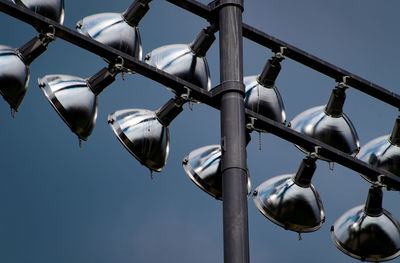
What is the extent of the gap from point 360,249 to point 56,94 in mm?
4159

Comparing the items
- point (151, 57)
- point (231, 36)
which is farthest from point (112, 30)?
point (231, 36)

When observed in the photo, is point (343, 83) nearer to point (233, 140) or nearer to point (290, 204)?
point (290, 204)

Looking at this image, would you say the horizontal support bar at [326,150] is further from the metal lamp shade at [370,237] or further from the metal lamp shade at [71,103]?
the metal lamp shade at [71,103]

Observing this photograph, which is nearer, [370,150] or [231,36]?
[231,36]

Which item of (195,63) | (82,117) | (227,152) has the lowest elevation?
(227,152)

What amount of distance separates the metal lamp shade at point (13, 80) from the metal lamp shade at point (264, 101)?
2.42 m

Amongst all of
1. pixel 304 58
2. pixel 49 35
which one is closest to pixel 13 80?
pixel 49 35

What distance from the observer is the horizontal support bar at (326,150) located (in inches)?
406

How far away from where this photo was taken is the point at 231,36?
33.3 ft

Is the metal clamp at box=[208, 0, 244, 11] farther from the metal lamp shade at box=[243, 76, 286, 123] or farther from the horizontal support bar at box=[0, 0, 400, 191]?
the metal lamp shade at box=[243, 76, 286, 123]

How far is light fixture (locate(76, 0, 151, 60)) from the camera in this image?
10.7 meters

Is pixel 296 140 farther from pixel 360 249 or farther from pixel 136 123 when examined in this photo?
pixel 360 249

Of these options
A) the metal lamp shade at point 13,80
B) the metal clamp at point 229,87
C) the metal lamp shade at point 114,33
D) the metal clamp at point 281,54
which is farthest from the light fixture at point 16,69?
the metal clamp at point 281,54

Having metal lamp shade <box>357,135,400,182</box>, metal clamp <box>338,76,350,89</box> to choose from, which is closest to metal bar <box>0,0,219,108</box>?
metal clamp <box>338,76,350,89</box>
